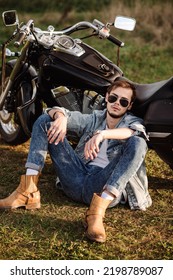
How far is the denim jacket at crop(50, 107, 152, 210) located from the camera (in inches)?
179

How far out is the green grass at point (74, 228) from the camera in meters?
4.04

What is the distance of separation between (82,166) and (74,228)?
523 millimetres

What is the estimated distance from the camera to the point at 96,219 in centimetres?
420

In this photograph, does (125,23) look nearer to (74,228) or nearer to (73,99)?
(73,99)

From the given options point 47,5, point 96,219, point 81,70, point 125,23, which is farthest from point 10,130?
point 47,5

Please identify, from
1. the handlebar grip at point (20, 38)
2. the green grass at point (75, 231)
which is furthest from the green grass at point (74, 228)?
the handlebar grip at point (20, 38)

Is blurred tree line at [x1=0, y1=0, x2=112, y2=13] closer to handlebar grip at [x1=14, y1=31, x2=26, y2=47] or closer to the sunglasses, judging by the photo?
handlebar grip at [x1=14, y1=31, x2=26, y2=47]

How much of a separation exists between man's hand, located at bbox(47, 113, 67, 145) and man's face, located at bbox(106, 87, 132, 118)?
1.17ft

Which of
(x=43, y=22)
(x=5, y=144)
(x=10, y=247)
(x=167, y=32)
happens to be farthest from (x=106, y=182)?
(x=43, y=22)

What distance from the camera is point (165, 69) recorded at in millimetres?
10695

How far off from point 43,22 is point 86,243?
11.4m

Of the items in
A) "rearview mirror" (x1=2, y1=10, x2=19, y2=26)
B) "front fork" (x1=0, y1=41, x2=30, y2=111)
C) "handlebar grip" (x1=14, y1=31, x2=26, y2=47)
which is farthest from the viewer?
"front fork" (x1=0, y1=41, x2=30, y2=111)

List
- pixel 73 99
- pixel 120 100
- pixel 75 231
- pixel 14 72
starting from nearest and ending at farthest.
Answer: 1. pixel 75 231
2. pixel 120 100
3. pixel 73 99
4. pixel 14 72

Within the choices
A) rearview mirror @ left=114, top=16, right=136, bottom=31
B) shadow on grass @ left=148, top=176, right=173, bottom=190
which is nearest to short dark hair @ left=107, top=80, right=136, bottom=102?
rearview mirror @ left=114, top=16, right=136, bottom=31
